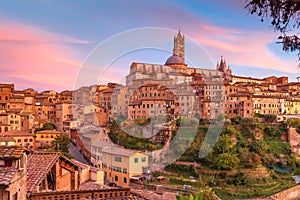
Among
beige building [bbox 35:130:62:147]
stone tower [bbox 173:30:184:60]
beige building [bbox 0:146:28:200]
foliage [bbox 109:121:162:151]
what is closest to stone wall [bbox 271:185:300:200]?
foliage [bbox 109:121:162:151]

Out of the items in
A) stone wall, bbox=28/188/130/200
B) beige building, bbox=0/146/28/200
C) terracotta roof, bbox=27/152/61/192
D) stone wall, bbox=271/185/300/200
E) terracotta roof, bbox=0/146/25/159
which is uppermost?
terracotta roof, bbox=0/146/25/159

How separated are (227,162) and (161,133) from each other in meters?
7.57

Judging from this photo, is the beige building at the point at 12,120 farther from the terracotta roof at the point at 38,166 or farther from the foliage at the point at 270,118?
the terracotta roof at the point at 38,166

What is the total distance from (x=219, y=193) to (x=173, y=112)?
46.2 feet

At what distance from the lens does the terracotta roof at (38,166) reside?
480 centimetres

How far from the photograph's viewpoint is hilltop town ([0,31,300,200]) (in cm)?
1938

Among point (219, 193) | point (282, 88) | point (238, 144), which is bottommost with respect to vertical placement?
point (219, 193)

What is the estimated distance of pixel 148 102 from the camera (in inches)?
1261

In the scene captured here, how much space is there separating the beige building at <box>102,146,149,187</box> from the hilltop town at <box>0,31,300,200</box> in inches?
2.6

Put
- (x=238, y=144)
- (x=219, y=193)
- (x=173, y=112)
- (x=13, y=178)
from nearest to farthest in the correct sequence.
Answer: (x=13, y=178) → (x=219, y=193) → (x=238, y=144) → (x=173, y=112)

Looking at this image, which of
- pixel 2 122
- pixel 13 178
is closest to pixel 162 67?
pixel 2 122

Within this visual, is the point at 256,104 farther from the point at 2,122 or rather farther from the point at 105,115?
the point at 2,122

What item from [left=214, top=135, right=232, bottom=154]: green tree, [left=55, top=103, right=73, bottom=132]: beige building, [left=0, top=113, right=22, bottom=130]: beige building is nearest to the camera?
[left=214, top=135, right=232, bottom=154]: green tree

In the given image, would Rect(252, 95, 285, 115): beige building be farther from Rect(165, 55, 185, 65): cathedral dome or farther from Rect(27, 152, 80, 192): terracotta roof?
Rect(27, 152, 80, 192): terracotta roof
